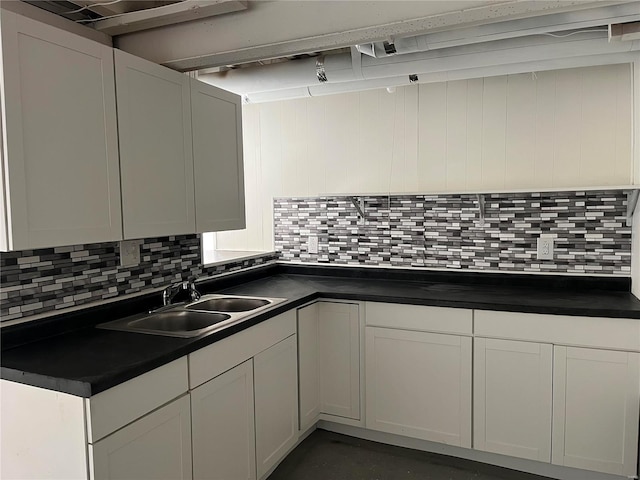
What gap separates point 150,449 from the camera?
66.1 inches

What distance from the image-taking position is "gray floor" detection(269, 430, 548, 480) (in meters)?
2.54

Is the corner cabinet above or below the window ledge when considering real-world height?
below

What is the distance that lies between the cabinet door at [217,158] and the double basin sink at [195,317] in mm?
412

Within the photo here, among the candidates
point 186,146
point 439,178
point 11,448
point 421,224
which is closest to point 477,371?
point 421,224

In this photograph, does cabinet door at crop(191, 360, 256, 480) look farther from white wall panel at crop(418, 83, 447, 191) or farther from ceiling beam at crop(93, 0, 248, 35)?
white wall panel at crop(418, 83, 447, 191)

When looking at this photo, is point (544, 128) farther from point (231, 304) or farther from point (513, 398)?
point (231, 304)

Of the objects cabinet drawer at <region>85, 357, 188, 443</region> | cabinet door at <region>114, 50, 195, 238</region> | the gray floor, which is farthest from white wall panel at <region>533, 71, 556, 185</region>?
cabinet drawer at <region>85, 357, 188, 443</region>

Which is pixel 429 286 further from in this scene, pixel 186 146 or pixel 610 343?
pixel 186 146

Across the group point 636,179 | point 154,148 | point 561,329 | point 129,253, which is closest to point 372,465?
point 561,329

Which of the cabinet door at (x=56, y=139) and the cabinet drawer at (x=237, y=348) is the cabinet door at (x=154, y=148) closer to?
the cabinet door at (x=56, y=139)

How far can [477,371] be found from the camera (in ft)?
8.46

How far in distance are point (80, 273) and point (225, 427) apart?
90 centimetres

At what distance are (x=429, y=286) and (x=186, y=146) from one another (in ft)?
5.54

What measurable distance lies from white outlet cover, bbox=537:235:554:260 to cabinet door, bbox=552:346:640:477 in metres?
0.66
